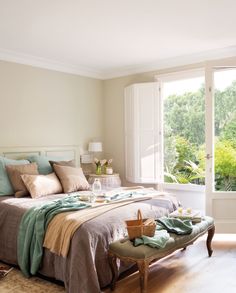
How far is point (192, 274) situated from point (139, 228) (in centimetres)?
88

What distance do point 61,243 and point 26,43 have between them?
2.64 meters

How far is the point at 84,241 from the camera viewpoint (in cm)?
267

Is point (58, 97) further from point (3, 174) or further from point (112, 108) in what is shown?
point (3, 174)

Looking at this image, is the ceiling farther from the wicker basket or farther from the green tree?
the wicker basket

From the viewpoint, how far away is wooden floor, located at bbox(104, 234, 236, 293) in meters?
2.91

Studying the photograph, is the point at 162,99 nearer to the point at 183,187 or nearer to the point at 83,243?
the point at 183,187

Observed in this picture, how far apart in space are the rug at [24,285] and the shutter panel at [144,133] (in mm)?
2656

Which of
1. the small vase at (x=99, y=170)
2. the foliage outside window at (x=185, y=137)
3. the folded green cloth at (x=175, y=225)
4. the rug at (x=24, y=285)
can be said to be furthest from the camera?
the small vase at (x=99, y=170)

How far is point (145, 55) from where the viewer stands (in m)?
4.80

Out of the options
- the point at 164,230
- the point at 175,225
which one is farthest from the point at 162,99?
the point at 164,230

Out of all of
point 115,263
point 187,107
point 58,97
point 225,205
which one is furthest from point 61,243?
point 187,107

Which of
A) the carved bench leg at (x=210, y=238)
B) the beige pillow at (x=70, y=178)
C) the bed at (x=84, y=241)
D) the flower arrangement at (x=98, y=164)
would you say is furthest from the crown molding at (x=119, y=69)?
the carved bench leg at (x=210, y=238)

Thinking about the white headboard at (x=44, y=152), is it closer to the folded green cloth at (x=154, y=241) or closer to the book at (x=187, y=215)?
the book at (x=187, y=215)

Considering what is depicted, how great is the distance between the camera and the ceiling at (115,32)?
304cm
